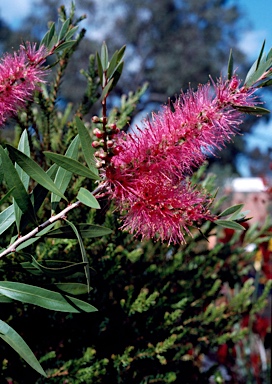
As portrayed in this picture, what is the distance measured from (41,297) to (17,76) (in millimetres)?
433

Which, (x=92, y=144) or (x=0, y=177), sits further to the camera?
(x=0, y=177)

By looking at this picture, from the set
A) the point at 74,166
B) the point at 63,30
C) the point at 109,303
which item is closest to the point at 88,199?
the point at 74,166

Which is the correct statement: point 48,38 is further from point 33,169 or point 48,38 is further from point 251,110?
point 251,110

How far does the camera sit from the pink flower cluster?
31.7 inches

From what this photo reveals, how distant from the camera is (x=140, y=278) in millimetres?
1678

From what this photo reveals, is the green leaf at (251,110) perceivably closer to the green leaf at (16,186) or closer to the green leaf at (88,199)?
the green leaf at (88,199)

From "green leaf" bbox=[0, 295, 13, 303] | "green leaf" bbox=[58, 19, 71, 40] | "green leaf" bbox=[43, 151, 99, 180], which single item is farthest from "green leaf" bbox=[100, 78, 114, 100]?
"green leaf" bbox=[0, 295, 13, 303]

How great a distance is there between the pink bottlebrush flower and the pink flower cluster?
0.24 metres

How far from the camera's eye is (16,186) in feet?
2.85

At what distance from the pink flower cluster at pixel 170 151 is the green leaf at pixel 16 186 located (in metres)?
0.16

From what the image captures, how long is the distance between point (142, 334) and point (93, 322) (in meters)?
0.17

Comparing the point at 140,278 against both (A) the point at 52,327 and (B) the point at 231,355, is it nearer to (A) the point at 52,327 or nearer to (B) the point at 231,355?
(A) the point at 52,327

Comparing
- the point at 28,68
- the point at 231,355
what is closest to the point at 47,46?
the point at 28,68

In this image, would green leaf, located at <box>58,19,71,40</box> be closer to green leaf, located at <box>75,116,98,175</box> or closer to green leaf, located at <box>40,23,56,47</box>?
green leaf, located at <box>40,23,56,47</box>
